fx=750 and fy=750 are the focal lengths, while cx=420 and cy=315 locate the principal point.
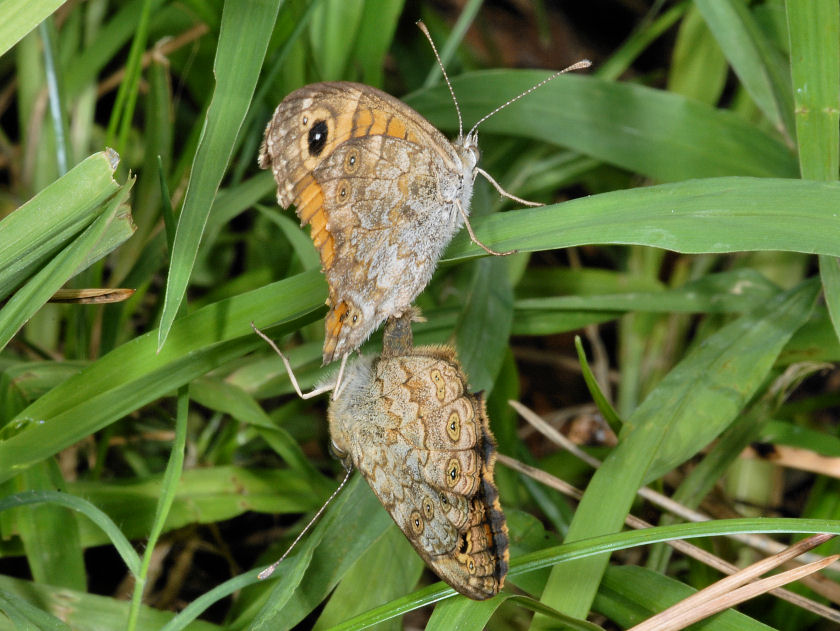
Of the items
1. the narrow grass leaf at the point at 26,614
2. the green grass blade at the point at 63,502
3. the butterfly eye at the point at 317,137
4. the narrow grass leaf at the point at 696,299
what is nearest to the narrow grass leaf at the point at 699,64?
the narrow grass leaf at the point at 696,299

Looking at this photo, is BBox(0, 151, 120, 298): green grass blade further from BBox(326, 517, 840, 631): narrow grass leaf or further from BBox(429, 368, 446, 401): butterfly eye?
BBox(326, 517, 840, 631): narrow grass leaf

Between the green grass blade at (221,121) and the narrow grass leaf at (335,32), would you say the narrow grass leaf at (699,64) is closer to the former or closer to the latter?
the narrow grass leaf at (335,32)

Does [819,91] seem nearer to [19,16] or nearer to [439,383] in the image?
[439,383]

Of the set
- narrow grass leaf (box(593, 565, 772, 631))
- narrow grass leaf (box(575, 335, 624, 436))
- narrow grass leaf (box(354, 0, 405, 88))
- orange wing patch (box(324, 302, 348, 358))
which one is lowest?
narrow grass leaf (box(593, 565, 772, 631))

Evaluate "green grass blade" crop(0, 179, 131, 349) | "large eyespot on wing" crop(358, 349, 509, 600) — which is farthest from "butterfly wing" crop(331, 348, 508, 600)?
"green grass blade" crop(0, 179, 131, 349)

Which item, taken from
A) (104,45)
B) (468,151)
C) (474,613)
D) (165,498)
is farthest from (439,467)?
(104,45)

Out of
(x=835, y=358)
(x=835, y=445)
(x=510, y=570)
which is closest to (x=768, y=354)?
(x=835, y=358)

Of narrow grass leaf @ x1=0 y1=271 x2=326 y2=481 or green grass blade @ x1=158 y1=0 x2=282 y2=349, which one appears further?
narrow grass leaf @ x1=0 y1=271 x2=326 y2=481
